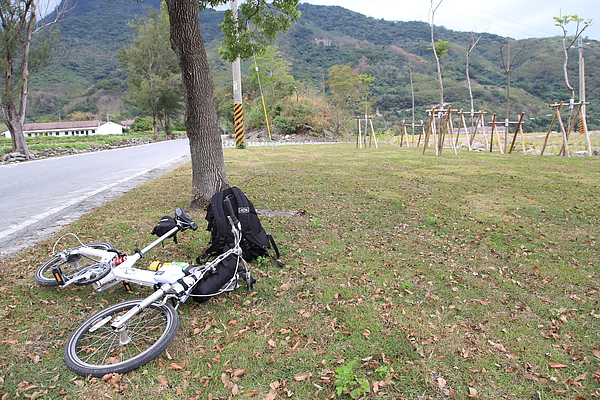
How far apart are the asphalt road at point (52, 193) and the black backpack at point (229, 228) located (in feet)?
8.74

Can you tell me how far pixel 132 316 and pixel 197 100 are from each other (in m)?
3.84

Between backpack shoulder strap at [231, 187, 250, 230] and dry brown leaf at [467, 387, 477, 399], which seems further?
backpack shoulder strap at [231, 187, 250, 230]

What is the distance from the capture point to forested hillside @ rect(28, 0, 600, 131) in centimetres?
5256

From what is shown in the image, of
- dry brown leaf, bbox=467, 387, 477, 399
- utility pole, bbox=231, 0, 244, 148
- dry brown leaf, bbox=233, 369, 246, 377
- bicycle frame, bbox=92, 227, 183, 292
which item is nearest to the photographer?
dry brown leaf, bbox=467, 387, 477, 399

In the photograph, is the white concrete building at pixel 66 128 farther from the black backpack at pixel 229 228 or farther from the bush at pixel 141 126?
the black backpack at pixel 229 228

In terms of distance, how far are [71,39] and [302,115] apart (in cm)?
10110

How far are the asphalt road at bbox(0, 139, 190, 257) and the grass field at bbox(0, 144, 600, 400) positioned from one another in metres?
0.52

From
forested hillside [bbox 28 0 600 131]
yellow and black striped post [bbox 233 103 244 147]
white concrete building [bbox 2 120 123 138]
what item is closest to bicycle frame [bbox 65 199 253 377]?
yellow and black striped post [bbox 233 103 244 147]

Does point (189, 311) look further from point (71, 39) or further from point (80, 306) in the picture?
point (71, 39)

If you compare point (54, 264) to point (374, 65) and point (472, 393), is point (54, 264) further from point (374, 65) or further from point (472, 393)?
point (374, 65)

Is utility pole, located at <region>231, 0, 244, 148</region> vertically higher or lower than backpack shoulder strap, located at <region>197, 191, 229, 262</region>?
higher

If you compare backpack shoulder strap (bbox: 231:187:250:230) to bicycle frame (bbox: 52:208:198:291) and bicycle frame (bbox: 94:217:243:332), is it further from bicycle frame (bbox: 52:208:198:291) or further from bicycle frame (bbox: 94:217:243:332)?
bicycle frame (bbox: 52:208:198:291)

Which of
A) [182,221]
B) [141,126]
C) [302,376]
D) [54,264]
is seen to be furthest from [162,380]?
[141,126]

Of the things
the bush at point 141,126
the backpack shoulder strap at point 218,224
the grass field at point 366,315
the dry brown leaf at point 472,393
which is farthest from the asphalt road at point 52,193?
the bush at point 141,126
